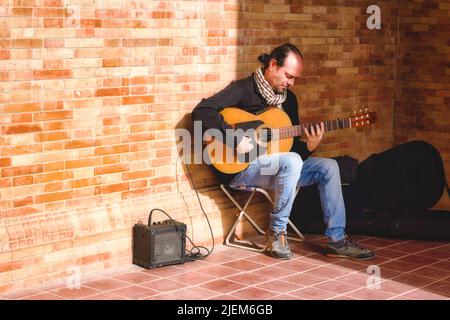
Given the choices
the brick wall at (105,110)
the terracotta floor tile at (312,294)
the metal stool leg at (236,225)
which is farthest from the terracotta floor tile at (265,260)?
the terracotta floor tile at (312,294)

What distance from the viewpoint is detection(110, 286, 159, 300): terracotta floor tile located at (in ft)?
19.2

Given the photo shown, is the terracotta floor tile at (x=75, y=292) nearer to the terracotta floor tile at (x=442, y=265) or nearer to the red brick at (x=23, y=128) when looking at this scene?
the red brick at (x=23, y=128)

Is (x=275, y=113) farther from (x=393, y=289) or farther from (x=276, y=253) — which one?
(x=393, y=289)

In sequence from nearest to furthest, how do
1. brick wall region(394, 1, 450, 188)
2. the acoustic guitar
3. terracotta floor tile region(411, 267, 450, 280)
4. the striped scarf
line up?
terracotta floor tile region(411, 267, 450, 280)
the acoustic guitar
the striped scarf
brick wall region(394, 1, 450, 188)

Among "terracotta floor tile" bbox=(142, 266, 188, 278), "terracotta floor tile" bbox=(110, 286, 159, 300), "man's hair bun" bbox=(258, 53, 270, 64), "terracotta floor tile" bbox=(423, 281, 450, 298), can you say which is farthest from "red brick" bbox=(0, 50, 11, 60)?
"terracotta floor tile" bbox=(423, 281, 450, 298)

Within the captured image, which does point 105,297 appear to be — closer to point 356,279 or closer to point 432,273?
point 356,279

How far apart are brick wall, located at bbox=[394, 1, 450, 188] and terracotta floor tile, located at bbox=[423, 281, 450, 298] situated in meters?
2.45

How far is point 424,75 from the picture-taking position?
8.70 metres

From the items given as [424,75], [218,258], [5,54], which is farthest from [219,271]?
[424,75]

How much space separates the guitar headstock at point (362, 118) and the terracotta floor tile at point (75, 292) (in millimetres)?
2498

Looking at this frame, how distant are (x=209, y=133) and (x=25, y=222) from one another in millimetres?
1551

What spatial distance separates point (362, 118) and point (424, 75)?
169 cm

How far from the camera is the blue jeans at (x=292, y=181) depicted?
268 inches

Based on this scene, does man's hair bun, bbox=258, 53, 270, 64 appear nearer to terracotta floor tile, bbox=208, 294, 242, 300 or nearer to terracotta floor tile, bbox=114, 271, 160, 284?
terracotta floor tile, bbox=114, 271, 160, 284
